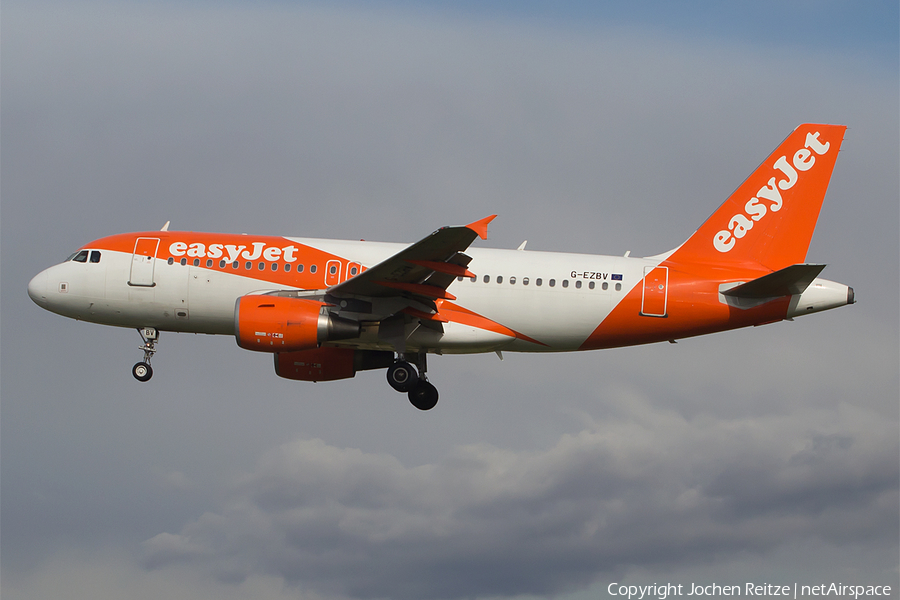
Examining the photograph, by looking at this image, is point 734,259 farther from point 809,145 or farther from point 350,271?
point 350,271

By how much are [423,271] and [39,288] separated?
43.8ft

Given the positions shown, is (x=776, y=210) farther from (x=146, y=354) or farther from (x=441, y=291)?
(x=146, y=354)

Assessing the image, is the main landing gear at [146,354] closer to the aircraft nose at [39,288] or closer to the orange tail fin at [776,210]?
the aircraft nose at [39,288]

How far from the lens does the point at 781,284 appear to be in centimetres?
2861

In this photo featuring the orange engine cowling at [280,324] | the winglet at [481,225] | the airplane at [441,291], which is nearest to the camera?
the winglet at [481,225]

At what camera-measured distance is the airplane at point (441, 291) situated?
2872 centimetres

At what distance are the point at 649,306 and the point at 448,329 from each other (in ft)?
20.7

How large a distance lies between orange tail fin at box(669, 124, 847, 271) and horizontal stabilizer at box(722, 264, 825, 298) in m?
1.91

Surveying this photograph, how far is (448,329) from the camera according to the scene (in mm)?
29859

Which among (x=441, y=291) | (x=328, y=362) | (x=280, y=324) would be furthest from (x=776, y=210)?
(x=280, y=324)

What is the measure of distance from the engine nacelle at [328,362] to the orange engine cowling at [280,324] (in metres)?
4.35

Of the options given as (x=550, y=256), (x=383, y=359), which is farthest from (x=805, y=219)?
(x=383, y=359)

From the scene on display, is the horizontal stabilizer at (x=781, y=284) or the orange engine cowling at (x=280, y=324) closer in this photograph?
the horizontal stabilizer at (x=781, y=284)

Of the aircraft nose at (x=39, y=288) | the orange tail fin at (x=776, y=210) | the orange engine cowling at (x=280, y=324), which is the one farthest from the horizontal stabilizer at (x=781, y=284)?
the aircraft nose at (x=39, y=288)
